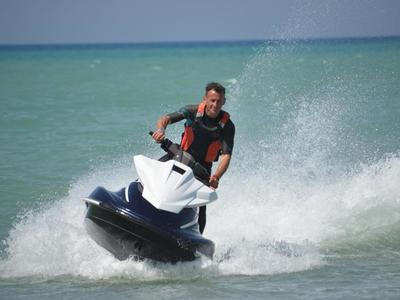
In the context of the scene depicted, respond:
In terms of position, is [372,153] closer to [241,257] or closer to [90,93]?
[241,257]

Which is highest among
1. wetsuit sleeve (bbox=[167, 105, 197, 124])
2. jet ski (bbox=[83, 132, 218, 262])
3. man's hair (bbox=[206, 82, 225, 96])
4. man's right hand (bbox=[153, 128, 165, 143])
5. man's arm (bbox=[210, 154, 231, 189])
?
man's hair (bbox=[206, 82, 225, 96])

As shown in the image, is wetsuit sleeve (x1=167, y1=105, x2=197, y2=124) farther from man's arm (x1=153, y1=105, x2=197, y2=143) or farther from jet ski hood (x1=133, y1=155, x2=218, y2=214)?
jet ski hood (x1=133, y1=155, x2=218, y2=214)

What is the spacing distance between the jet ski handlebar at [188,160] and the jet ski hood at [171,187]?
0.16 meters

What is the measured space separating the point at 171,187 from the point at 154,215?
0.92 ft

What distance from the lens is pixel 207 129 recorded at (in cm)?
736

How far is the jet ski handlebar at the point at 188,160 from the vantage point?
724 centimetres

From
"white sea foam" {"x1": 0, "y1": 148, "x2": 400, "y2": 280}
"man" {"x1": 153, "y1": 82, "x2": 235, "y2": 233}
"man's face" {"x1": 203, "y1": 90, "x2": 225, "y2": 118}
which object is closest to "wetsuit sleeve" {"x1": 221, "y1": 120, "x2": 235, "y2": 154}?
"man" {"x1": 153, "y1": 82, "x2": 235, "y2": 233}

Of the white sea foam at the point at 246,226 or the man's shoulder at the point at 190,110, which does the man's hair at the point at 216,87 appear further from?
the white sea foam at the point at 246,226

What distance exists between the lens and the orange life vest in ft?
24.2

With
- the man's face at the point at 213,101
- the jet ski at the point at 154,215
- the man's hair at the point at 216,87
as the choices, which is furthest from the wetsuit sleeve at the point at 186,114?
the jet ski at the point at 154,215

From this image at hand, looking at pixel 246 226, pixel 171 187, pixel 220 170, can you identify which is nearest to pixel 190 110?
pixel 220 170

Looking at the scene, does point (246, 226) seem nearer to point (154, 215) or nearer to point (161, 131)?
point (161, 131)

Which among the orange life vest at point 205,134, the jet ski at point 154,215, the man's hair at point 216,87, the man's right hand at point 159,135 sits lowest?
the jet ski at point 154,215

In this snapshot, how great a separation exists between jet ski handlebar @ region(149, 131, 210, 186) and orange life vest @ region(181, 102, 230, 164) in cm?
14
